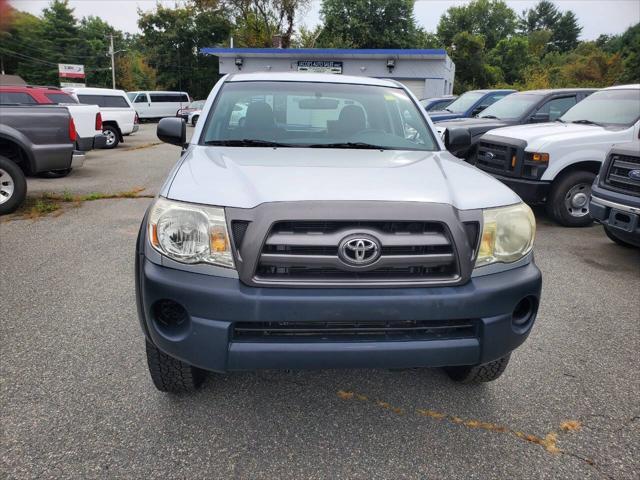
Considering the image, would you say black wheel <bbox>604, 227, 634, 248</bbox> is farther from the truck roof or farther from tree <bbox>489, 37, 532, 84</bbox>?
→ tree <bbox>489, 37, 532, 84</bbox>

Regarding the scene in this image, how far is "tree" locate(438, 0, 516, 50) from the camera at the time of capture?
5456 centimetres

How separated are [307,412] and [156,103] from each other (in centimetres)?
3045

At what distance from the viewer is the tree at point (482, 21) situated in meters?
54.6

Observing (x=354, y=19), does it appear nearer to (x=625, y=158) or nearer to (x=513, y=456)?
(x=625, y=158)

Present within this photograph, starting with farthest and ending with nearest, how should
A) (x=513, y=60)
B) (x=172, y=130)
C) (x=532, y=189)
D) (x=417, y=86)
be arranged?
(x=513, y=60)
(x=417, y=86)
(x=532, y=189)
(x=172, y=130)

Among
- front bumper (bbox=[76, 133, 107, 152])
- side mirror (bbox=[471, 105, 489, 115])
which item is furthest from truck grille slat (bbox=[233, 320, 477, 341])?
side mirror (bbox=[471, 105, 489, 115])

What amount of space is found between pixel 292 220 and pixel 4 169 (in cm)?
621

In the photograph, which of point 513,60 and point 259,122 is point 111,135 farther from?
point 513,60

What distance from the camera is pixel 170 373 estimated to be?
2.50 metres

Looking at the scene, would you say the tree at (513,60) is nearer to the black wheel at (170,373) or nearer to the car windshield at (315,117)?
the car windshield at (315,117)

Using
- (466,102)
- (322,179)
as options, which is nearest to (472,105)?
(466,102)

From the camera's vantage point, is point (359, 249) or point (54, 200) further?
point (54, 200)

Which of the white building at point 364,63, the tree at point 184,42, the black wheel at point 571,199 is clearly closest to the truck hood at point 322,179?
the black wheel at point 571,199

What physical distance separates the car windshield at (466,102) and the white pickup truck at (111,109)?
399 inches
